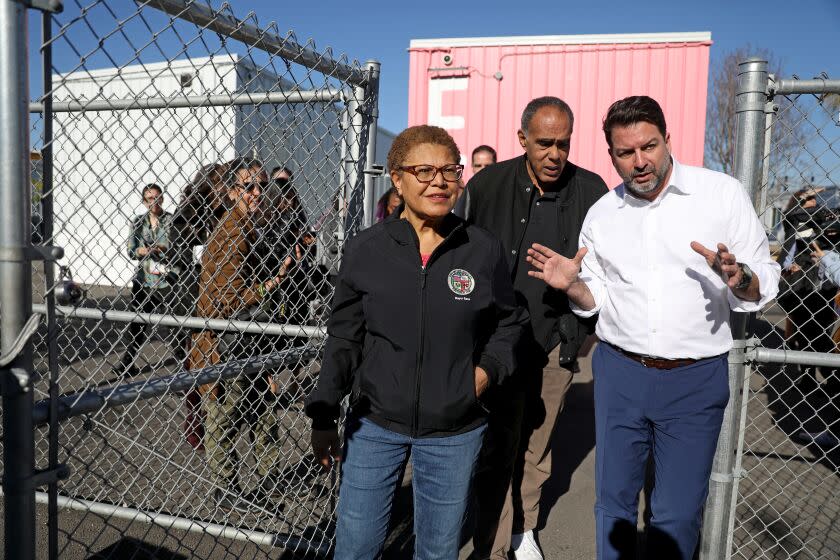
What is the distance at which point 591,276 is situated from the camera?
9.35 ft

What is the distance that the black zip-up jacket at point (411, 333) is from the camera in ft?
7.43

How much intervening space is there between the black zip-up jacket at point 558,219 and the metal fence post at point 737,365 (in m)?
0.69

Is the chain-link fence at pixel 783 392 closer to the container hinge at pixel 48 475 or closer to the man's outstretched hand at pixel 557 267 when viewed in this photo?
the man's outstretched hand at pixel 557 267

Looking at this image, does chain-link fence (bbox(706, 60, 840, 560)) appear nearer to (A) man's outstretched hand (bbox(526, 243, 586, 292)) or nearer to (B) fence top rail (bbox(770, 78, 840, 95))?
(B) fence top rail (bbox(770, 78, 840, 95))

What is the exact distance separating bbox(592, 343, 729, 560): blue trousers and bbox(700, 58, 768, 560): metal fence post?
0.31 meters

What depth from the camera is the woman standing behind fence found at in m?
2.27

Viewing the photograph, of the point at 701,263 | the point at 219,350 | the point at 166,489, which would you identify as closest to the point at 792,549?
the point at 701,263

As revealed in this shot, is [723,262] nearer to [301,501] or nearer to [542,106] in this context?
[542,106]

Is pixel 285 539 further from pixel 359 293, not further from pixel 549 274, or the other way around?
pixel 549 274

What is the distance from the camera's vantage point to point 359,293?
238cm

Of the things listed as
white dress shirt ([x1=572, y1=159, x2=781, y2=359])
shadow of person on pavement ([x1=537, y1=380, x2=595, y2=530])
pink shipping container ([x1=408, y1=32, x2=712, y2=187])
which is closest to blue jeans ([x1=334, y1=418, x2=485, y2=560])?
white dress shirt ([x1=572, y1=159, x2=781, y2=359])

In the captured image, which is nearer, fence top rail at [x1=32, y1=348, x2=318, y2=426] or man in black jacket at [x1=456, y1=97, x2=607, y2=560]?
fence top rail at [x1=32, y1=348, x2=318, y2=426]

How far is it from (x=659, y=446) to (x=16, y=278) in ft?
7.74

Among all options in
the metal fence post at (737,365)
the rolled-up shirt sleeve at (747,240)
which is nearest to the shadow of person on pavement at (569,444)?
the metal fence post at (737,365)
